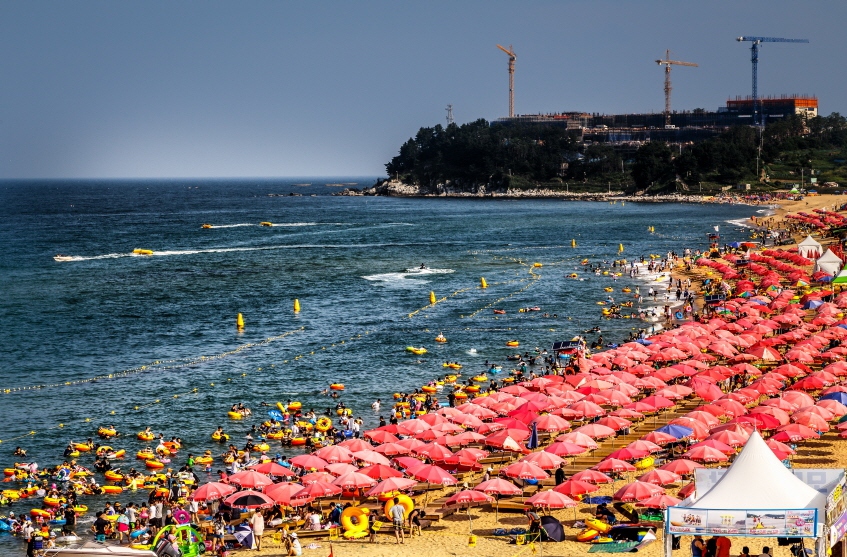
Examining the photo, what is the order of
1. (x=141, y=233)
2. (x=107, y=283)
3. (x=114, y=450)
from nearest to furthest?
1. (x=114, y=450)
2. (x=107, y=283)
3. (x=141, y=233)

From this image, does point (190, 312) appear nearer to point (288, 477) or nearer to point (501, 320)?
point (501, 320)

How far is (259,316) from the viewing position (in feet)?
236

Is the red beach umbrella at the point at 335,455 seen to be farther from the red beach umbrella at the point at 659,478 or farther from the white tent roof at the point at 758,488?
the white tent roof at the point at 758,488

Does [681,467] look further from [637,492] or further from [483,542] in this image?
[483,542]

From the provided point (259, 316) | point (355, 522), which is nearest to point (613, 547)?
point (355, 522)

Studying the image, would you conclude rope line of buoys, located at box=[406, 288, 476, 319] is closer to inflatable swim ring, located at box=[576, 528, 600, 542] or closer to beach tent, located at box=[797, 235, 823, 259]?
beach tent, located at box=[797, 235, 823, 259]

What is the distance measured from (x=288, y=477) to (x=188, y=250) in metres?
100

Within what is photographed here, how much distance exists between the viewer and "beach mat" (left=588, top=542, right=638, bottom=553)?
24828mm

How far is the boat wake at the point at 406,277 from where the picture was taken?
291ft

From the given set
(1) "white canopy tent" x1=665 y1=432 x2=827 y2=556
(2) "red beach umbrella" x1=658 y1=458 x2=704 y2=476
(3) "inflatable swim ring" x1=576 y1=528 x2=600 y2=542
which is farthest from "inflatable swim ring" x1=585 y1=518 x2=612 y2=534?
(1) "white canopy tent" x1=665 y1=432 x2=827 y2=556

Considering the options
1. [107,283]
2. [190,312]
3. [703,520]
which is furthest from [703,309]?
Result: [107,283]

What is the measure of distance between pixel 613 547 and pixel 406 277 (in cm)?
6805

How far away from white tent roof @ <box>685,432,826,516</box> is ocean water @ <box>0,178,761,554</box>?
21019mm

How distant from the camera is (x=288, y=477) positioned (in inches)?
1252
